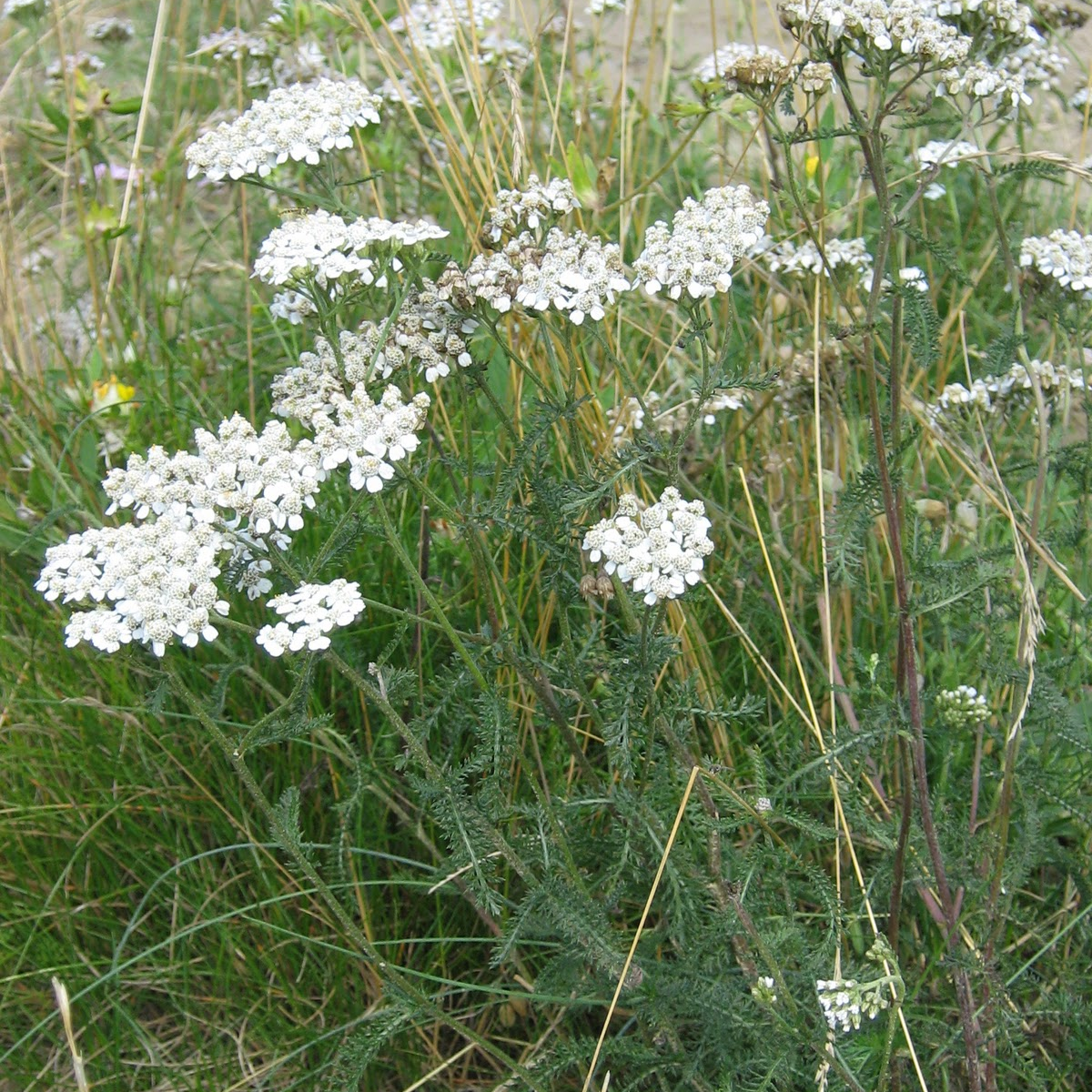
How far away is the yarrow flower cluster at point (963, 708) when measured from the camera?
189 centimetres

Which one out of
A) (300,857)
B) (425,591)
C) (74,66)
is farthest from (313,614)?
(74,66)

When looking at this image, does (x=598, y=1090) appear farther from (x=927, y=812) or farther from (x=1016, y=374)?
(x=1016, y=374)

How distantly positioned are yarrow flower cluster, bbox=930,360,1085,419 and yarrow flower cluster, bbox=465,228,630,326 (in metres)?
0.79

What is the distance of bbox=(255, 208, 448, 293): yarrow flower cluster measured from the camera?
162 centimetres

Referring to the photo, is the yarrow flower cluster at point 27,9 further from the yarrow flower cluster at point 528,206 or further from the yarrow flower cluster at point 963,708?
the yarrow flower cluster at point 963,708

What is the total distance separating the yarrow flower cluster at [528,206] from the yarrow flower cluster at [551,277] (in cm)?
6

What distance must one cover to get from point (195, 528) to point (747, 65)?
1.07m

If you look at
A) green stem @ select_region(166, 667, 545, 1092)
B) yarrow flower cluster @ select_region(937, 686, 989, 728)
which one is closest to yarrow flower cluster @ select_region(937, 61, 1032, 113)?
yarrow flower cluster @ select_region(937, 686, 989, 728)

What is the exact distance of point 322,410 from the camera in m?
1.60

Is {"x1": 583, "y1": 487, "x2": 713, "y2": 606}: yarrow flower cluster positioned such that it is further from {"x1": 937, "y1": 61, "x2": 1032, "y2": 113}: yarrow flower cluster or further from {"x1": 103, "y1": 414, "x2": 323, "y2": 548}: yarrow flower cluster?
{"x1": 937, "y1": 61, "x2": 1032, "y2": 113}: yarrow flower cluster

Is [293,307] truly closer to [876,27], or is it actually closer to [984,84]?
[876,27]

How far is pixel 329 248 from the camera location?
5.36ft

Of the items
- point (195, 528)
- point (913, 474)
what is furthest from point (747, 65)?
point (913, 474)

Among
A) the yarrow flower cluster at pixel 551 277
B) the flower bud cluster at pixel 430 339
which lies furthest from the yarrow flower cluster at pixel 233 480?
the yarrow flower cluster at pixel 551 277
